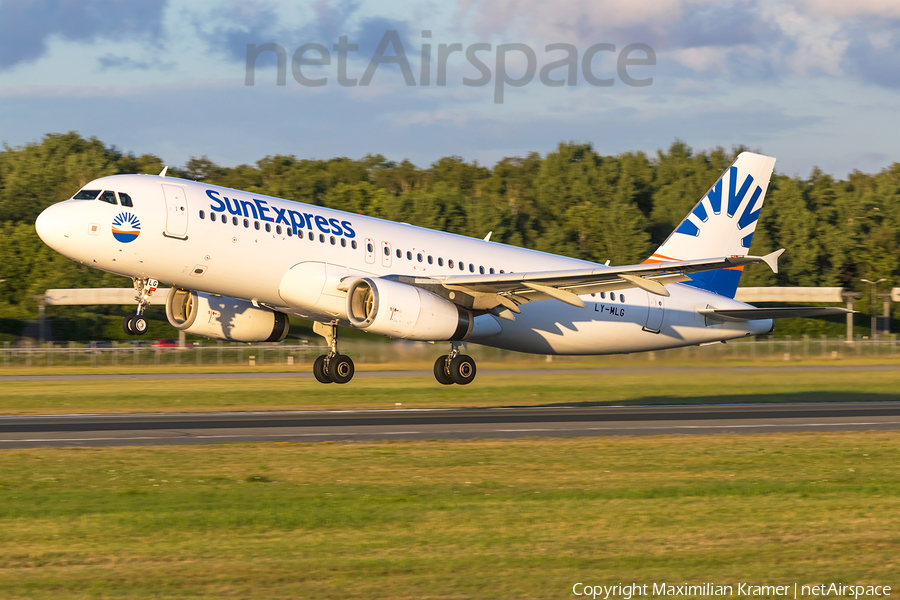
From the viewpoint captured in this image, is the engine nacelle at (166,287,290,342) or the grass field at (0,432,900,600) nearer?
the grass field at (0,432,900,600)

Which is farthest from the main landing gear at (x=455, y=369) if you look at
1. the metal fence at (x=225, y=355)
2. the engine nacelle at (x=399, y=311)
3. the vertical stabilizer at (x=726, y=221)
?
the metal fence at (x=225, y=355)

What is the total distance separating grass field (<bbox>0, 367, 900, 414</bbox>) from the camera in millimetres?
38500

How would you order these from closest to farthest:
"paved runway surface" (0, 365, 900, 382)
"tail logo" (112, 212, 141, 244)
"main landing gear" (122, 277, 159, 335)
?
"tail logo" (112, 212, 141, 244) < "main landing gear" (122, 277, 159, 335) < "paved runway surface" (0, 365, 900, 382)

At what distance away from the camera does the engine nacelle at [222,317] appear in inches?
1305

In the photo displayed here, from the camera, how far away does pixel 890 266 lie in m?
111

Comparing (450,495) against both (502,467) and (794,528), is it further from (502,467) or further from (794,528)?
(794,528)

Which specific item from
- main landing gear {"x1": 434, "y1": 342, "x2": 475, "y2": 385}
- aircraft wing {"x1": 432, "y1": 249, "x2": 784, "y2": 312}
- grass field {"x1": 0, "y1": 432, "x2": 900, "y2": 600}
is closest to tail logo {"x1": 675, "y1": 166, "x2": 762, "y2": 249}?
aircraft wing {"x1": 432, "y1": 249, "x2": 784, "y2": 312}

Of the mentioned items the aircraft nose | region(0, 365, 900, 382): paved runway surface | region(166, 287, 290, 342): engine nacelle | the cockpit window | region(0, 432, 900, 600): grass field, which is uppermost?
the cockpit window

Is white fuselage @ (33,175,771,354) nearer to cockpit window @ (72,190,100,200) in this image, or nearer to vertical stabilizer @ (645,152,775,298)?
cockpit window @ (72,190,100,200)

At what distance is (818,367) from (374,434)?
39.1 m

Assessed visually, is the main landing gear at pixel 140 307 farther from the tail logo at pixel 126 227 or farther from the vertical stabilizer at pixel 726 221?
the vertical stabilizer at pixel 726 221

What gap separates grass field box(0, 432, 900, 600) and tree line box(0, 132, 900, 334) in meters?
81.7

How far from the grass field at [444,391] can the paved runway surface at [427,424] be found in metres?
3.75

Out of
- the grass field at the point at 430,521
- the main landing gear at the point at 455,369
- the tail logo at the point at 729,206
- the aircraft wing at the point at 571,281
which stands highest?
the tail logo at the point at 729,206
